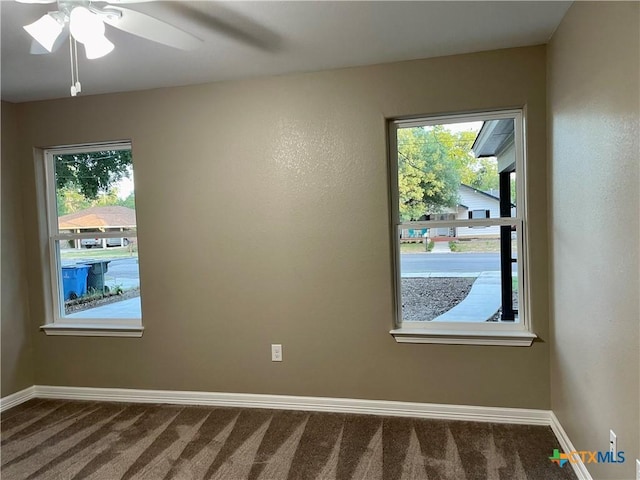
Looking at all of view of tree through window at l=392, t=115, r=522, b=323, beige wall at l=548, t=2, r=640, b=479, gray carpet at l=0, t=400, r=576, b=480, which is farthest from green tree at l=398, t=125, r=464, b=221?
gray carpet at l=0, t=400, r=576, b=480

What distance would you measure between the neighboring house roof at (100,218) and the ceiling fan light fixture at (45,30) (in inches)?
65.7

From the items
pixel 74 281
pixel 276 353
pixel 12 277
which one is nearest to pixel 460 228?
pixel 276 353

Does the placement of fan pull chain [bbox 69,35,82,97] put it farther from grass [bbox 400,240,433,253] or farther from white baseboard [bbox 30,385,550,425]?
white baseboard [bbox 30,385,550,425]

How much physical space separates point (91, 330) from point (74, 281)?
0.48 m

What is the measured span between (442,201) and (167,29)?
75.2 inches

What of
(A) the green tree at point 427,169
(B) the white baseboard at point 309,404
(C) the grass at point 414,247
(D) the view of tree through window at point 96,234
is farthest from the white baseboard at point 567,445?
(D) the view of tree through window at point 96,234

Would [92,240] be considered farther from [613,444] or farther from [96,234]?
[613,444]

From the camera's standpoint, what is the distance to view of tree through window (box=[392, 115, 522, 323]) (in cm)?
262

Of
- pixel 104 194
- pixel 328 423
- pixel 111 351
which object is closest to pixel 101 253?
pixel 104 194

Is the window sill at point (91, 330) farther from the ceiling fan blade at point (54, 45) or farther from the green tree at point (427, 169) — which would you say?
the green tree at point (427, 169)

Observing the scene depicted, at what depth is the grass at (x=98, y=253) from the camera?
10.4 feet

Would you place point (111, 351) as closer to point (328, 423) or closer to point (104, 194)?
point (104, 194)

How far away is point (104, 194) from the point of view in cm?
320

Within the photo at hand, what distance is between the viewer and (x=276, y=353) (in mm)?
2885
